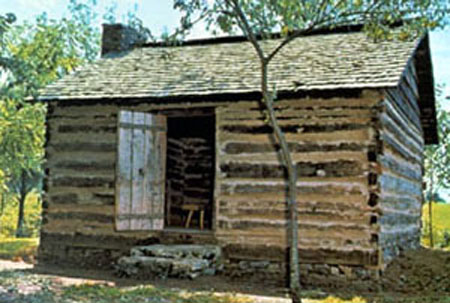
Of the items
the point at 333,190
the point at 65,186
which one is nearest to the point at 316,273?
the point at 333,190

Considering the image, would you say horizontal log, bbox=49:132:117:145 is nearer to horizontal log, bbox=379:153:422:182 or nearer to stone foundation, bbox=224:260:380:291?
stone foundation, bbox=224:260:380:291

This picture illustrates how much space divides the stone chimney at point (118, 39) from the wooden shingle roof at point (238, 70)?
2.53 feet

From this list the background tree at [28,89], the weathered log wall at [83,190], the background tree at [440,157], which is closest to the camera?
the weathered log wall at [83,190]

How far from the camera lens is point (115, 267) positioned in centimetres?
1185

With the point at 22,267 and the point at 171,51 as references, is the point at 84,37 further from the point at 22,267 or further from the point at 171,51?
the point at 22,267

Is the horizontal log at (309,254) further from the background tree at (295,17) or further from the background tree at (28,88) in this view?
the background tree at (28,88)

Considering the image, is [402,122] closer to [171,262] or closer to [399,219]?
[399,219]

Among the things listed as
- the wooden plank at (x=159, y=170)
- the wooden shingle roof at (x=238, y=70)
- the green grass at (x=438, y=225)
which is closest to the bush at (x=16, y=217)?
the wooden shingle roof at (x=238, y=70)

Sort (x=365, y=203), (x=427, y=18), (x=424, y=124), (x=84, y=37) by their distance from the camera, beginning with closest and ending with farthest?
(x=427, y=18), (x=365, y=203), (x=424, y=124), (x=84, y=37)

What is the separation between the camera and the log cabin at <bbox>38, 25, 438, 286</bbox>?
1096 centimetres

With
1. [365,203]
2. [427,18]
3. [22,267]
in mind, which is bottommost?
[22,267]

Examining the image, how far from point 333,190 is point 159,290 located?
12.1ft

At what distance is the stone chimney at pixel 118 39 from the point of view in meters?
16.5

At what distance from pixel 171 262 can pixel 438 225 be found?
878 inches
